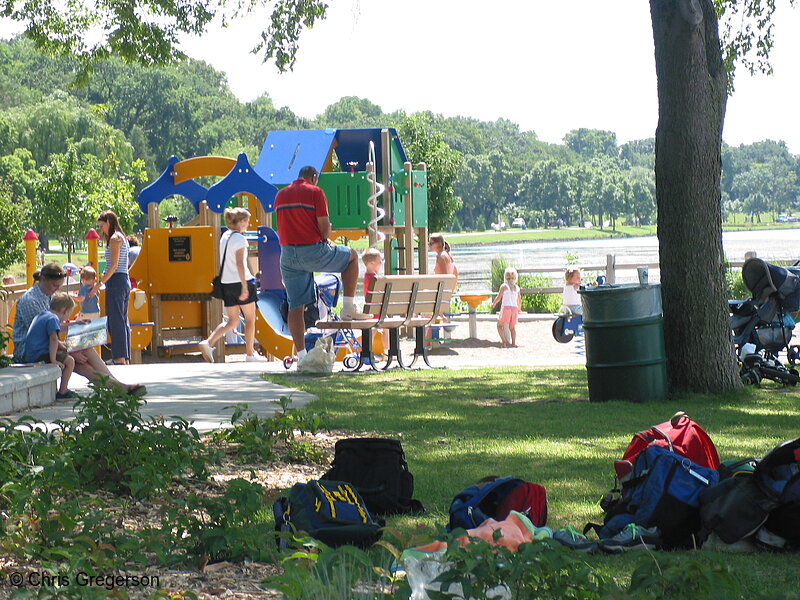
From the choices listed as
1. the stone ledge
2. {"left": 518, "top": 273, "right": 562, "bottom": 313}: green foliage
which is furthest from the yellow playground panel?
{"left": 518, "top": 273, "right": 562, "bottom": 313}: green foliage

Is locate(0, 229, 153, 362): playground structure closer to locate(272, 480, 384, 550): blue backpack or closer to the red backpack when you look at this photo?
the red backpack

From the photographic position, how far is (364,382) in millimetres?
10797

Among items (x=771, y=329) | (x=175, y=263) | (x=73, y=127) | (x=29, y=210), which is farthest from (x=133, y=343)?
(x=73, y=127)

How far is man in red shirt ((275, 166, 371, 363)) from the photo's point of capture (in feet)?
38.2

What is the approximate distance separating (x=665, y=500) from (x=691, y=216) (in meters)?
5.34

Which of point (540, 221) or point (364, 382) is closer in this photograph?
point (364, 382)

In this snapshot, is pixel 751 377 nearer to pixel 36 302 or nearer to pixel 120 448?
pixel 36 302

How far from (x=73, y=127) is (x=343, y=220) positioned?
65.1 meters

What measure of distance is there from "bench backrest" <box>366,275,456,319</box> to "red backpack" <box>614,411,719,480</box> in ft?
22.2

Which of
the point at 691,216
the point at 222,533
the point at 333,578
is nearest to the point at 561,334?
the point at 691,216

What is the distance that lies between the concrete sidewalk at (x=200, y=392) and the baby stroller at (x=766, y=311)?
420 centimetres

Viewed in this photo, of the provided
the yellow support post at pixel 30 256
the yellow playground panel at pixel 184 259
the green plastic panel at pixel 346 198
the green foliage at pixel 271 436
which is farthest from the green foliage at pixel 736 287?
the green foliage at pixel 271 436

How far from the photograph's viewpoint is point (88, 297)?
14.9 metres

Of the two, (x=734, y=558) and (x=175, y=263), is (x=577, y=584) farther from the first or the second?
(x=175, y=263)
